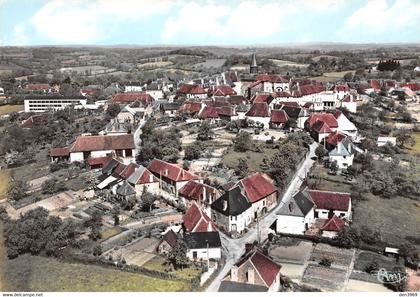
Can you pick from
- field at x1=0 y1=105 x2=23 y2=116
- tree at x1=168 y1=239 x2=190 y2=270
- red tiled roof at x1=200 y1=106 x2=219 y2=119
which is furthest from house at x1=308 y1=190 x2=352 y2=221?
field at x1=0 y1=105 x2=23 y2=116

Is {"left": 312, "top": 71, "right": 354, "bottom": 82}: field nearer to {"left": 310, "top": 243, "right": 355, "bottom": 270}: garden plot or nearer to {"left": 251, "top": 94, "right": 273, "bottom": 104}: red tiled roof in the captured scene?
{"left": 251, "top": 94, "right": 273, "bottom": 104}: red tiled roof

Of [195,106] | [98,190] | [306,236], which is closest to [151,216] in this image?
[98,190]

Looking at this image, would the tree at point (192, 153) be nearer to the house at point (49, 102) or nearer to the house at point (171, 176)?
the house at point (171, 176)

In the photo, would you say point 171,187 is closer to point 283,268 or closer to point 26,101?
point 283,268

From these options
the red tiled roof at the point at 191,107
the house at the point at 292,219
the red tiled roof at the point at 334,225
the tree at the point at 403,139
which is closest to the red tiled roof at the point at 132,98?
the red tiled roof at the point at 191,107

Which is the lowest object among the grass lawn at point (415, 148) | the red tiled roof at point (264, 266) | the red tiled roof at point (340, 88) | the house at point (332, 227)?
the house at point (332, 227)

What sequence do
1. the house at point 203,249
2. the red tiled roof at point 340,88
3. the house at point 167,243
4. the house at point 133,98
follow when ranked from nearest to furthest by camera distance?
1. the house at point 203,249
2. the house at point 167,243
3. the red tiled roof at point 340,88
4. the house at point 133,98

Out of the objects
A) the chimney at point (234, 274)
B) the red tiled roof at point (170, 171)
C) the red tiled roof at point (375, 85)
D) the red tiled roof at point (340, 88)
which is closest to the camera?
the chimney at point (234, 274)
